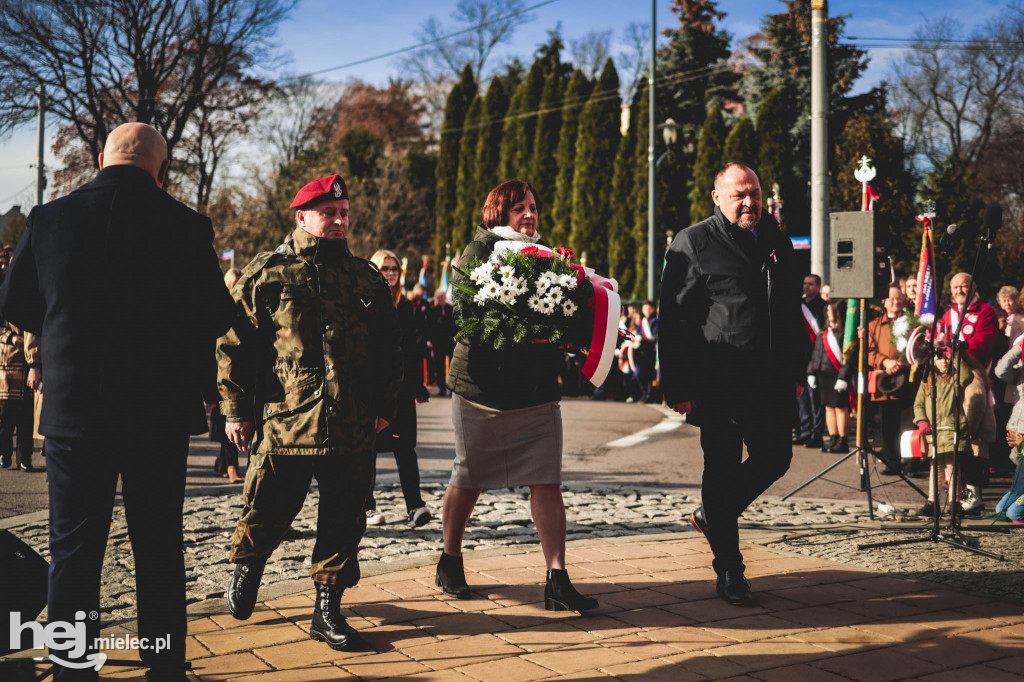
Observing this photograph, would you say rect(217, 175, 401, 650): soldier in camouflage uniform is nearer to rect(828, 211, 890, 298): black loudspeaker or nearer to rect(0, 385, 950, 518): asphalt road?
rect(0, 385, 950, 518): asphalt road

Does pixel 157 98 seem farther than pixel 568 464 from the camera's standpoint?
Yes

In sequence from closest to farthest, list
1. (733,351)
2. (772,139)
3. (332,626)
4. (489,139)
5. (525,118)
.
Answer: (332,626) < (733,351) < (772,139) < (525,118) < (489,139)

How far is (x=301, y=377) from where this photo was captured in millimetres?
4242

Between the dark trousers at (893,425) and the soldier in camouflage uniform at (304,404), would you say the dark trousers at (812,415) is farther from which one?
the soldier in camouflage uniform at (304,404)

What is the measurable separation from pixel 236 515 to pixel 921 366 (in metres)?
5.76

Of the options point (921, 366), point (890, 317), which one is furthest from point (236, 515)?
point (890, 317)

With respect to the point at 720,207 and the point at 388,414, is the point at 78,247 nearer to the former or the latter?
the point at 388,414

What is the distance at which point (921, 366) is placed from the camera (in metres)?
8.52

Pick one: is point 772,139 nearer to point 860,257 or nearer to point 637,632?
point 860,257

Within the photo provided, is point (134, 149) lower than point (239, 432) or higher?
higher

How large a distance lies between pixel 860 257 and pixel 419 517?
14.1 feet

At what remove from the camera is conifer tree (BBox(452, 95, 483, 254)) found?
142ft

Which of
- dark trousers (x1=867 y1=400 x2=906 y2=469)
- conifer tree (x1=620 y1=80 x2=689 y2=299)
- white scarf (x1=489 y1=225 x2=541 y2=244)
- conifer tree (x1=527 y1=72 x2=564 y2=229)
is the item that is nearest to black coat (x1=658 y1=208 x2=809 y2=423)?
white scarf (x1=489 y1=225 x2=541 y2=244)

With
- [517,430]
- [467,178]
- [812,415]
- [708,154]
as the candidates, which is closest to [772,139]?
[708,154]
